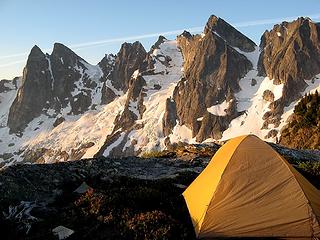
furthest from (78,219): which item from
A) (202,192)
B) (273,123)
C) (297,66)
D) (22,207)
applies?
(297,66)

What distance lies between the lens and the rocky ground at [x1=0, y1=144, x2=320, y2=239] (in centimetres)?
1388

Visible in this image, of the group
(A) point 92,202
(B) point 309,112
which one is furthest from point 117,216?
(B) point 309,112

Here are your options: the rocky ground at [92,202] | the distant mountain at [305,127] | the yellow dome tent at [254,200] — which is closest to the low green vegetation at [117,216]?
the rocky ground at [92,202]

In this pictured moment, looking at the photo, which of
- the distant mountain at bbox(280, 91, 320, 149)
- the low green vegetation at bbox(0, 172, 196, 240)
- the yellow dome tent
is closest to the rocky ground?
the low green vegetation at bbox(0, 172, 196, 240)

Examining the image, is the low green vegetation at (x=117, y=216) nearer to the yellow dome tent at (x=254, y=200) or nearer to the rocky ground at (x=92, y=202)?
the rocky ground at (x=92, y=202)

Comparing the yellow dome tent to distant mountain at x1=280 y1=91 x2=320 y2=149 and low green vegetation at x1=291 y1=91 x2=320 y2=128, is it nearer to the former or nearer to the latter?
distant mountain at x1=280 y1=91 x2=320 y2=149

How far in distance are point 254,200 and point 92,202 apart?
5450 mm

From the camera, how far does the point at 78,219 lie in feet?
48.6

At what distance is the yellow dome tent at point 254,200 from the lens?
13219 mm

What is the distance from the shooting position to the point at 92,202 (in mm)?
15812

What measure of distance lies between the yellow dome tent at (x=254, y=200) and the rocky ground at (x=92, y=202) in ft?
2.84

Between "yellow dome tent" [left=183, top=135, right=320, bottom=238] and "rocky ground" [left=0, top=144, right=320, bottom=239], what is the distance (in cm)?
87

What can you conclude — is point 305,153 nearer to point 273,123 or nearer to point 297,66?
point 273,123

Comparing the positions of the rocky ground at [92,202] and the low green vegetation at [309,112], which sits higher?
the rocky ground at [92,202]
